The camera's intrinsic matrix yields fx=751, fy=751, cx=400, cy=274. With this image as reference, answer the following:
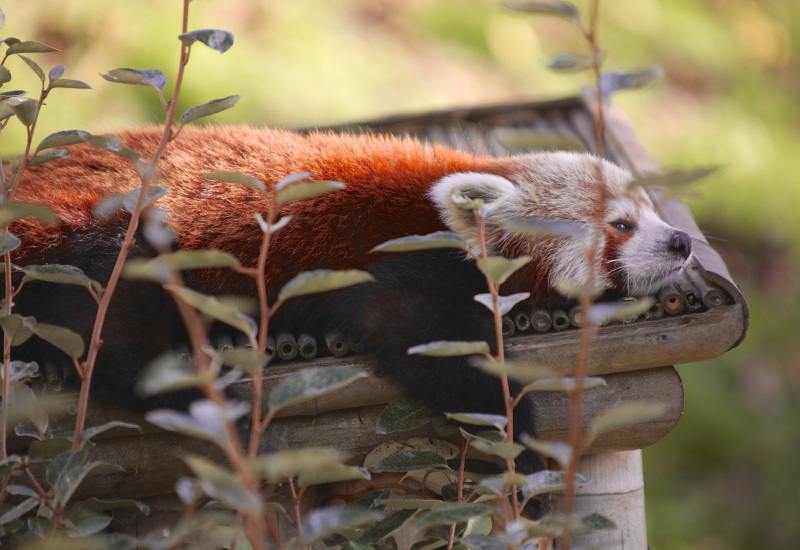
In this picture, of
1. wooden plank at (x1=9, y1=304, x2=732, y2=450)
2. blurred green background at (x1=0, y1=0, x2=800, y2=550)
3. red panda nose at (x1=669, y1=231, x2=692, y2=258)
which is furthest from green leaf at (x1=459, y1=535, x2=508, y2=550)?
blurred green background at (x1=0, y1=0, x2=800, y2=550)

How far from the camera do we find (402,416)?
40.0 inches

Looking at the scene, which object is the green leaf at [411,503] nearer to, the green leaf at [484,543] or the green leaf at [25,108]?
the green leaf at [484,543]

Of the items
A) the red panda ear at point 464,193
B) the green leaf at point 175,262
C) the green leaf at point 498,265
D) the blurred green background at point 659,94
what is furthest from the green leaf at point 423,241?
the blurred green background at point 659,94

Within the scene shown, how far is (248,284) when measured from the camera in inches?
48.0

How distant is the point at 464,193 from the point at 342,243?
0.22m

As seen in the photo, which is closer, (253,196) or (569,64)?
(569,64)

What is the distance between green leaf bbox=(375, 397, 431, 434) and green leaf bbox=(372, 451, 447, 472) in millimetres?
80

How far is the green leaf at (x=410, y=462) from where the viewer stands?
2.93 ft

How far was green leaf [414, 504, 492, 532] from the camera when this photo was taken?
2.35ft

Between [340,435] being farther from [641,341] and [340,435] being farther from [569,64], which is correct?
[569,64]

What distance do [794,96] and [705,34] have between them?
70 centimetres

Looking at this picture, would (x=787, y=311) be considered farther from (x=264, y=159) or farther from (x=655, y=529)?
(x=264, y=159)

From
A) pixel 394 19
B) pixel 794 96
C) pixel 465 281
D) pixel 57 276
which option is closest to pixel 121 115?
pixel 394 19

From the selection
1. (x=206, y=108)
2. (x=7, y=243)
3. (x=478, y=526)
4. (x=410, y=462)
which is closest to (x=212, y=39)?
(x=206, y=108)
